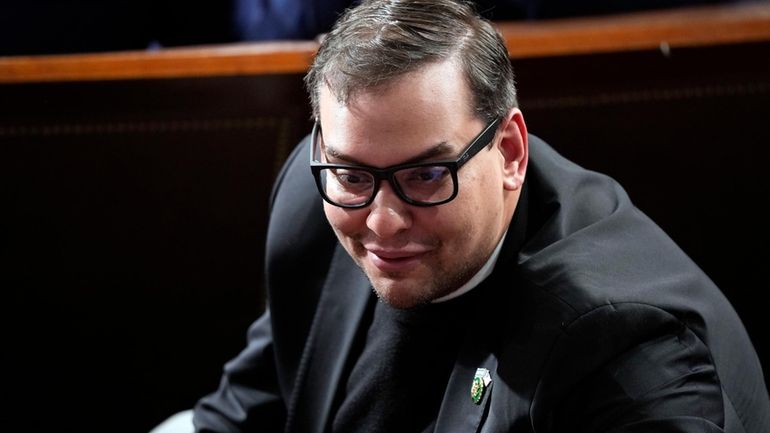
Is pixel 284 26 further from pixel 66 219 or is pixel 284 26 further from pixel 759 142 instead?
pixel 759 142

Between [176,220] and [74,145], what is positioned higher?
[74,145]

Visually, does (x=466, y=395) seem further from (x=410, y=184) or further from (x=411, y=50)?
(x=411, y=50)

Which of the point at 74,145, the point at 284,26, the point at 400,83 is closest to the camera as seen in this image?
the point at 400,83

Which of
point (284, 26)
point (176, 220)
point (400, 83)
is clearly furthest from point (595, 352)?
point (284, 26)

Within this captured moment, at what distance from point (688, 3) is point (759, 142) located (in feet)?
1.45

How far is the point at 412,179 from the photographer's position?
4.56 ft

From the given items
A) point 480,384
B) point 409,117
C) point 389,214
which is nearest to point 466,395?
point 480,384

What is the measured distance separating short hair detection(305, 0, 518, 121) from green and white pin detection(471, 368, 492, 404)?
0.32 m

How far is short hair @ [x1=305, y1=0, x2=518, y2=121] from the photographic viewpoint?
1369 millimetres

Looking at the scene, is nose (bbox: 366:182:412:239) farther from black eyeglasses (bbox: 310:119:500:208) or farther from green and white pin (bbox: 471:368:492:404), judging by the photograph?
green and white pin (bbox: 471:368:492:404)

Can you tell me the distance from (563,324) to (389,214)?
247 mm

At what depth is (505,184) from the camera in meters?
1.48

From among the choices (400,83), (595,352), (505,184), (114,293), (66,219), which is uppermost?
(400,83)

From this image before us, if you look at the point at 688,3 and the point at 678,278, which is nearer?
the point at 678,278
